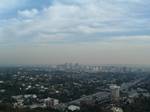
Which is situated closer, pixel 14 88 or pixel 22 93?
pixel 22 93

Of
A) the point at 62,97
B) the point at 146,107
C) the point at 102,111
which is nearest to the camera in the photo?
the point at 102,111

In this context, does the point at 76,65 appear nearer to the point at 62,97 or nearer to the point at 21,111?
the point at 62,97

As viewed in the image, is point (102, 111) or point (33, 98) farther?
point (33, 98)

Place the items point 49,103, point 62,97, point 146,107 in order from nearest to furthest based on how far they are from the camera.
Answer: point 146,107, point 49,103, point 62,97

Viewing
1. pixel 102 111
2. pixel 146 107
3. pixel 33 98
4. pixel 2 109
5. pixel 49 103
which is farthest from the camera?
pixel 33 98

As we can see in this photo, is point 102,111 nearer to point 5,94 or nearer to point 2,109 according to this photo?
point 2,109

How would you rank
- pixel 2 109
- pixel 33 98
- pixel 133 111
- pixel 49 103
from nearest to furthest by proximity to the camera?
1. pixel 2 109
2. pixel 133 111
3. pixel 49 103
4. pixel 33 98

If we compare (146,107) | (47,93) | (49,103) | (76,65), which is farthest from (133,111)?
(76,65)

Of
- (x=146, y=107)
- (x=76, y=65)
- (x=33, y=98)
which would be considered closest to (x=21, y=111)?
(x=146, y=107)
